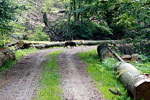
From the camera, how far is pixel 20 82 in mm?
9016

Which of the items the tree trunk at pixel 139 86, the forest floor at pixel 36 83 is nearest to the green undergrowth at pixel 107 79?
the forest floor at pixel 36 83

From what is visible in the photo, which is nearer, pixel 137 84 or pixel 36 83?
pixel 137 84

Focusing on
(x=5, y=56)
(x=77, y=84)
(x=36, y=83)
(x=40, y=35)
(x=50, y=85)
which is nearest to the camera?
(x=50, y=85)

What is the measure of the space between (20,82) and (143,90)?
5.76 meters

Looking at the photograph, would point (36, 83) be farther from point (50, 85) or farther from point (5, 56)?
point (5, 56)

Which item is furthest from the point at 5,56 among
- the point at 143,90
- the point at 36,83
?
the point at 143,90

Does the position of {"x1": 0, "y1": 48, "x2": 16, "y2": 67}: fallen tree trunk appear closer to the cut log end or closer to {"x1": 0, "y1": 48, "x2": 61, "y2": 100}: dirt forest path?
{"x1": 0, "y1": 48, "x2": 61, "y2": 100}: dirt forest path

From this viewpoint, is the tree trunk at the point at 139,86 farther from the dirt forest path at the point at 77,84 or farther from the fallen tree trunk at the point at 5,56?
the fallen tree trunk at the point at 5,56

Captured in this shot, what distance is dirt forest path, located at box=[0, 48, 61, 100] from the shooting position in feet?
24.4

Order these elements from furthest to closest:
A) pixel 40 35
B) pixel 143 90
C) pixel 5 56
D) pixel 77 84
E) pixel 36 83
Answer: pixel 40 35 → pixel 5 56 → pixel 36 83 → pixel 77 84 → pixel 143 90

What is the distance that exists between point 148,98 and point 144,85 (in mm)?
442

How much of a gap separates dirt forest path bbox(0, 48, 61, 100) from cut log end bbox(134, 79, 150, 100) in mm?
3867

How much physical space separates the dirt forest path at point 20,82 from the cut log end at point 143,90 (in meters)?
3.87

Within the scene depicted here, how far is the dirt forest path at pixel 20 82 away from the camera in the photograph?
24.4 ft
